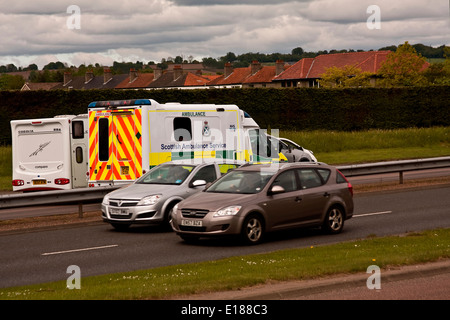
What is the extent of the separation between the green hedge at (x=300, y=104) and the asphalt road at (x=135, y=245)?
22136 mm

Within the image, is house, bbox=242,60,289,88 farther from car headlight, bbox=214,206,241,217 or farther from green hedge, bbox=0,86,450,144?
car headlight, bbox=214,206,241,217

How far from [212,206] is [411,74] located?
71.3 m

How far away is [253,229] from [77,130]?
1035 cm

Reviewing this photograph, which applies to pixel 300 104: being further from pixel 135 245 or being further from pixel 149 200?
pixel 135 245

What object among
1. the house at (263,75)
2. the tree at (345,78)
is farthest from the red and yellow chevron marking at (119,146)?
the house at (263,75)

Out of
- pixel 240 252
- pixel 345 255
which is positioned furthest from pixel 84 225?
pixel 345 255

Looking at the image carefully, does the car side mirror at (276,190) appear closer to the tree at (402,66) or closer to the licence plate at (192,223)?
the licence plate at (192,223)

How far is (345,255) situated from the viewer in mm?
12172

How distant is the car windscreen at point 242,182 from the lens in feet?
50.6

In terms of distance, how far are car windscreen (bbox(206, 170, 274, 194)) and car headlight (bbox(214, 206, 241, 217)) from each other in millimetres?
712

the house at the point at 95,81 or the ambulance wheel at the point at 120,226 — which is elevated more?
the house at the point at 95,81

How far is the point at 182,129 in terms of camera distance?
21.5 m

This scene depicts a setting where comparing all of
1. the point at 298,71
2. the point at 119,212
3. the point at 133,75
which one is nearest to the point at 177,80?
the point at 133,75
